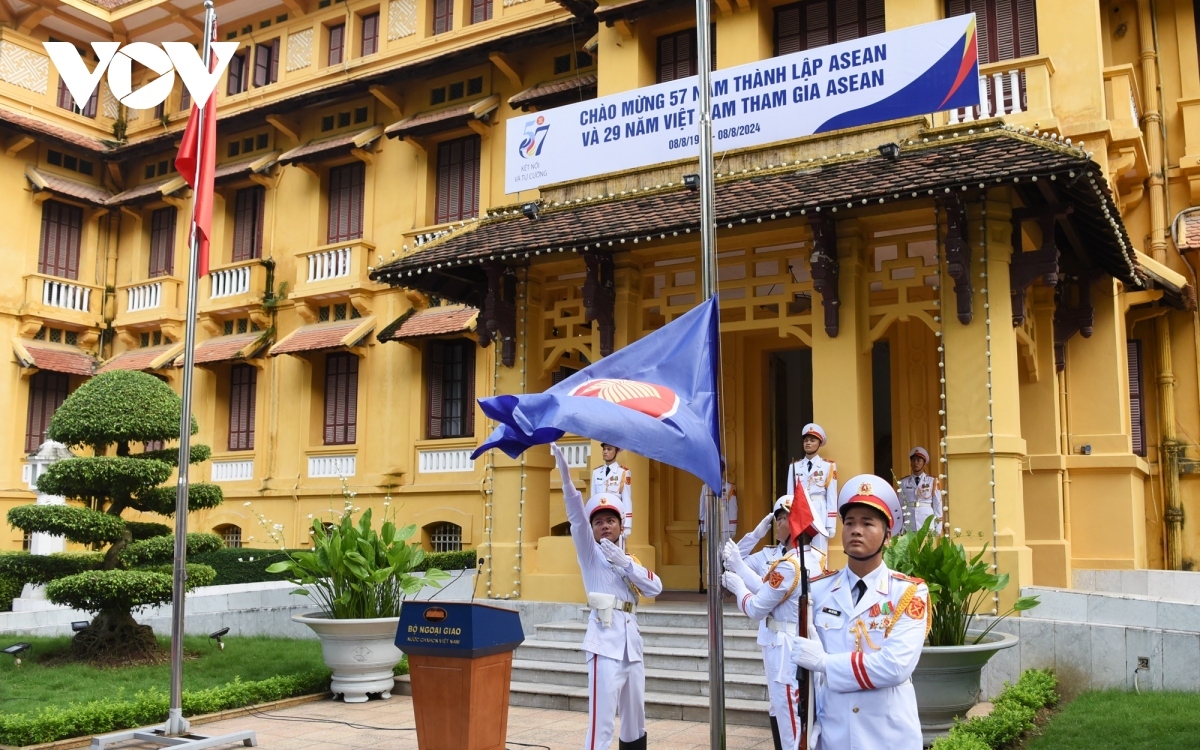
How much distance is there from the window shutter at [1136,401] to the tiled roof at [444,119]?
38.4ft

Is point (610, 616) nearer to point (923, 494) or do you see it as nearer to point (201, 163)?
point (201, 163)

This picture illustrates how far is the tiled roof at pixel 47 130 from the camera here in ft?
75.4

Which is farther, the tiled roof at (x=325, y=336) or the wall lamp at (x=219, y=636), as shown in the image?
the tiled roof at (x=325, y=336)

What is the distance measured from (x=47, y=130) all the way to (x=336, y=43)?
656 centimetres

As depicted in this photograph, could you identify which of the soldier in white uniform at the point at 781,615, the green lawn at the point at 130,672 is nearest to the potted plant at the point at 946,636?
the soldier in white uniform at the point at 781,615

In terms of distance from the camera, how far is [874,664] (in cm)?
444

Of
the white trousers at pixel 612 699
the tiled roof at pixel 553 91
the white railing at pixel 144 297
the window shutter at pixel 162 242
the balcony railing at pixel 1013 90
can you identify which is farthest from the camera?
the window shutter at pixel 162 242

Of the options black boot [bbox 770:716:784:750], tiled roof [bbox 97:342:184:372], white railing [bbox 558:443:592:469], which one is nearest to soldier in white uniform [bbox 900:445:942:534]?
black boot [bbox 770:716:784:750]

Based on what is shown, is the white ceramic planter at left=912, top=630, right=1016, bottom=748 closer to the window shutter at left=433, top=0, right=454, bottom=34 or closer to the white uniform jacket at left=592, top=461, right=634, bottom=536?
the white uniform jacket at left=592, top=461, right=634, bottom=536

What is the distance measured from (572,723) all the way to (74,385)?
1925 centimetres

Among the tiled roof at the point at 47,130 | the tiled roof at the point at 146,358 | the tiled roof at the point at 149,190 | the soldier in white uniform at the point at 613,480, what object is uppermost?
the tiled roof at the point at 47,130

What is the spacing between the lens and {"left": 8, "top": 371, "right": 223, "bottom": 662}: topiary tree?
11.9m

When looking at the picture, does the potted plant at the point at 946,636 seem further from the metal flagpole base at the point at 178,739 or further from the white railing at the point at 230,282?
the white railing at the point at 230,282

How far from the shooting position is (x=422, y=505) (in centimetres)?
2016
